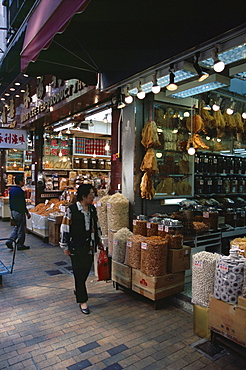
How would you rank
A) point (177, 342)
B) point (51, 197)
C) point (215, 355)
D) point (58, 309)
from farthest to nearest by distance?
point (51, 197), point (58, 309), point (177, 342), point (215, 355)

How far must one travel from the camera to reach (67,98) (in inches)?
263

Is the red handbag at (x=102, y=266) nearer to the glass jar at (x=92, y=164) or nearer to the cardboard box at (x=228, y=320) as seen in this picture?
the cardboard box at (x=228, y=320)

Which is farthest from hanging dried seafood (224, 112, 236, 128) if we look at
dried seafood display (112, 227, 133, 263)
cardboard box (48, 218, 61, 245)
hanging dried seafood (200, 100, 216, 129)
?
cardboard box (48, 218, 61, 245)

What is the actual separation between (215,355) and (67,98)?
18.5 feet

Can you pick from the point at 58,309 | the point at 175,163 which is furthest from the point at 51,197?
the point at 58,309

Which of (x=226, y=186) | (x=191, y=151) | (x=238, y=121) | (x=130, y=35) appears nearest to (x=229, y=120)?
(x=238, y=121)

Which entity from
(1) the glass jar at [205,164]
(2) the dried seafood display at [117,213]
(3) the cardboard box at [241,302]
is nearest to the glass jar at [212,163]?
(1) the glass jar at [205,164]

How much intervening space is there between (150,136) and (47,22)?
2774 millimetres

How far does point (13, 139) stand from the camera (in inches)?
406

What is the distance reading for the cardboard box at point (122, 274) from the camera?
4.72m

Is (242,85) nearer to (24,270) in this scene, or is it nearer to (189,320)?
(189,320)

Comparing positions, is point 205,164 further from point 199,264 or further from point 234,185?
point 199,264

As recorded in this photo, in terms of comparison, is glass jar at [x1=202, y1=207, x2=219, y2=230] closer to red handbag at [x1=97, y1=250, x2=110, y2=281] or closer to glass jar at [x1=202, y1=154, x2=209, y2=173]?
glass jar at [x1=202, y1=154, x2=209, y2=173]

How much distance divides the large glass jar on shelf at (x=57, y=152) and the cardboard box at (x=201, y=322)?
28.2ft
